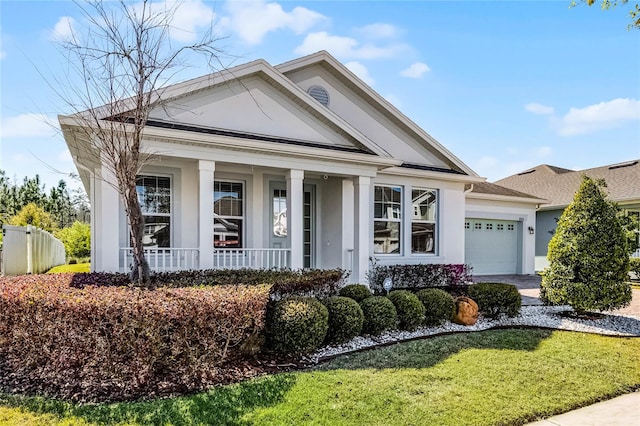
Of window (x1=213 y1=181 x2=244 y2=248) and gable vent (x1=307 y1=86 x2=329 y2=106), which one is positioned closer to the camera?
window (x1=213 y1=181 x2=244 y2=248)

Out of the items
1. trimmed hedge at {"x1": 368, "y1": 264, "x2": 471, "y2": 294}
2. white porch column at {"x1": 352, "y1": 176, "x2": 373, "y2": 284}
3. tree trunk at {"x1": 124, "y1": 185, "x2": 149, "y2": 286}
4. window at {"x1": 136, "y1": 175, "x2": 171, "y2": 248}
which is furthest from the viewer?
trimmed hedge at {"x1": 368, "y1": 264, "x2": 471, "y2": 294}

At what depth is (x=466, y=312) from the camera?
8.73 metres

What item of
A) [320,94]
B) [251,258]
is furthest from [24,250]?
[320,94]

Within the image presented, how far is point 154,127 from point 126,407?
5.50 meters

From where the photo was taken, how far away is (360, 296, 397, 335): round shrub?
25.0 feet

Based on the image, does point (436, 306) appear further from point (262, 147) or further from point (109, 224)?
point (109, 224)

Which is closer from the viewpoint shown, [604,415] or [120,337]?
[604,415]

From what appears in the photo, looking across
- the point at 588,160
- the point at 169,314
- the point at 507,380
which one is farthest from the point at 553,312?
the point at 588,160

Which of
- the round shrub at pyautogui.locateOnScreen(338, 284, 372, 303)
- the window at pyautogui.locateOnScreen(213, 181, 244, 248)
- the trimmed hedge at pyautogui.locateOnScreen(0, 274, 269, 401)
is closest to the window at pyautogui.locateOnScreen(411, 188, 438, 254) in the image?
the round shrub at pyautogui.locateOnScreen(338, 284, 372, 303)

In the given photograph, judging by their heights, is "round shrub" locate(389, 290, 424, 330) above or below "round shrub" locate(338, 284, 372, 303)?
below

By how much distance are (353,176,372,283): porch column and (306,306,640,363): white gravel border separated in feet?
8.80

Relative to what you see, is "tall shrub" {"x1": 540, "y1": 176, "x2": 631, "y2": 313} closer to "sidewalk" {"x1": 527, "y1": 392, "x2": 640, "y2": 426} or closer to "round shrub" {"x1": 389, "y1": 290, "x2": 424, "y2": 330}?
"round shrub" {"x1": 389, "y1": 290, "x2": 424, "y2": 330}

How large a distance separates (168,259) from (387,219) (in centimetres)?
637

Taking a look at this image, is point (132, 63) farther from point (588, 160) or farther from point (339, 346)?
point (588, 160)
